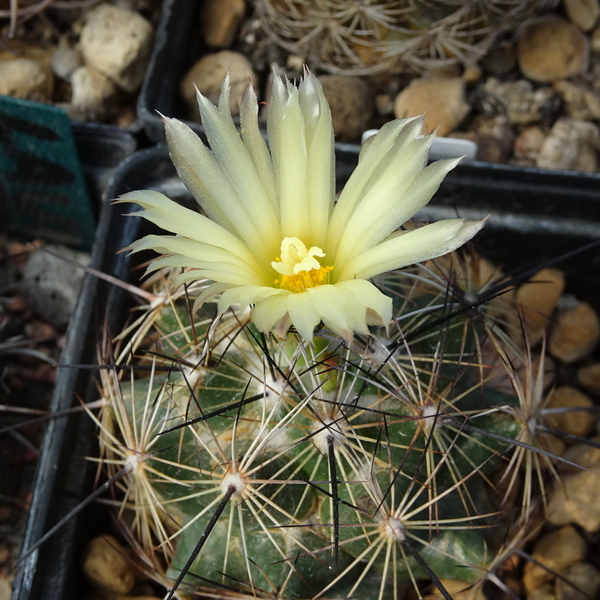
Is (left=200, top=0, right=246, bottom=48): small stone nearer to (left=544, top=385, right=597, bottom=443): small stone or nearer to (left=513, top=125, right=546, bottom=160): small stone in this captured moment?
(left=513, top=125, right=546, bottom=160): small stone

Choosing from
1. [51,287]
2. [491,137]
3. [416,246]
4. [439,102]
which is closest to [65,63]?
[51,287]

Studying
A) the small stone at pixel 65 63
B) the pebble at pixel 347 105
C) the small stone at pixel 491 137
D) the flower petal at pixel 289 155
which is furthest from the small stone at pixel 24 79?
the flower petal at pixel 289 155

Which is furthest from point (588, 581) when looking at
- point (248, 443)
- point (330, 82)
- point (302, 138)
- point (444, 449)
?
point (330, 82)

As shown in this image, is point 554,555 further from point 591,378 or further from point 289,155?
point 289,155

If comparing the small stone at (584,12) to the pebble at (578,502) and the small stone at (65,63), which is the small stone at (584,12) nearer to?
the pebble at (578,502)

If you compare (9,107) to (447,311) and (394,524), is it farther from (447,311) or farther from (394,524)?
(394,524)

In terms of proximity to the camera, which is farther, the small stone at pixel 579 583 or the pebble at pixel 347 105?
the pebble at pixel 347 105
